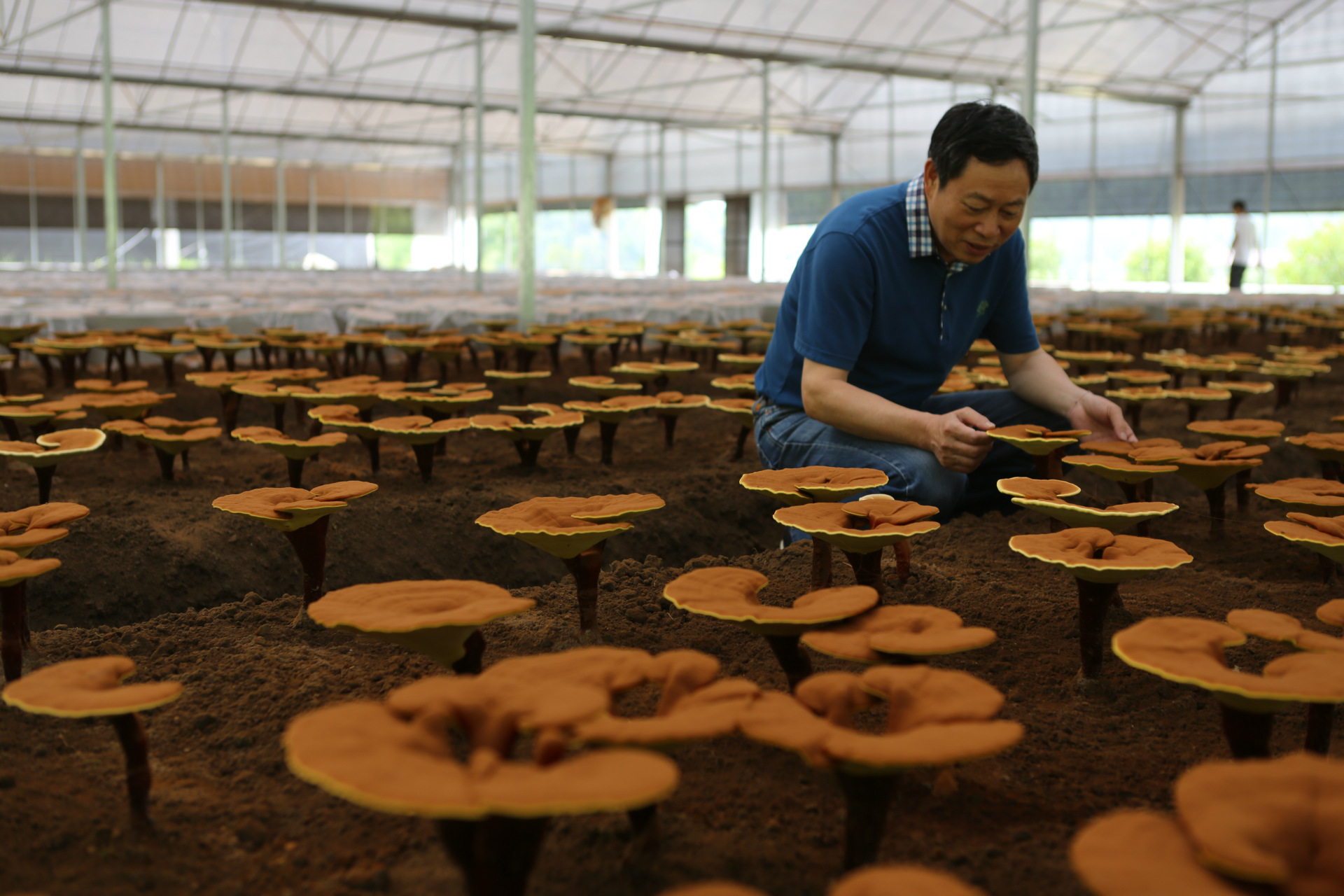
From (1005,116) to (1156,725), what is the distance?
1.60 metres

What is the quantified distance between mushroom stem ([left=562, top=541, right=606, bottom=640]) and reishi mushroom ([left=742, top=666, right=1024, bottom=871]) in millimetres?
863

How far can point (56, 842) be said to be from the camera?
4.70 ft

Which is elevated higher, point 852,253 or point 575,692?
point 852,253

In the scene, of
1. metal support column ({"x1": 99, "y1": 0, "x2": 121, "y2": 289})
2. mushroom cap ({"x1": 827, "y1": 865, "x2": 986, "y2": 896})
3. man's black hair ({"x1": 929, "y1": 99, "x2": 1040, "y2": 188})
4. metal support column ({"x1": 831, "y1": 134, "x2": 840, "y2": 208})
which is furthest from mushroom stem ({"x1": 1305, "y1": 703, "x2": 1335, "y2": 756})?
metal support column ({"x1": 831, "y1": 134, "x2": 840, "y2": 208})

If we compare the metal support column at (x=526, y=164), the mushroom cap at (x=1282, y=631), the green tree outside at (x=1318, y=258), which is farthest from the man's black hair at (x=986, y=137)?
the green tree outside at (x=1318, y=258)

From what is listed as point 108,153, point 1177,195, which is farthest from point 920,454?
point 1177,195

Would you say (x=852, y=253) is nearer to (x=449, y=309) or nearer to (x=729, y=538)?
(x=729, y=538)

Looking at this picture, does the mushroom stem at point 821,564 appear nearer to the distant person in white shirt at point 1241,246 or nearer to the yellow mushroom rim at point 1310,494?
the yellow mushroom rim at point 1310,494

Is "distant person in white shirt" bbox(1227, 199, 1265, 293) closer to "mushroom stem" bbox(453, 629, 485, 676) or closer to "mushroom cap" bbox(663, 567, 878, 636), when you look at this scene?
"mushroom cap" bbox(663, 567, 878, 636)

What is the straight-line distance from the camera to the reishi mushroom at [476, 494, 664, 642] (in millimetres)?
1963

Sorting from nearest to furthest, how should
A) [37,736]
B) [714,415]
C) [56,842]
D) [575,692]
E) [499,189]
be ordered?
[575,692]
[56,842]
[37,736]
[714,415]
[499,189]

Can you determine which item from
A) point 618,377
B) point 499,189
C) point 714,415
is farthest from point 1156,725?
point 499,189

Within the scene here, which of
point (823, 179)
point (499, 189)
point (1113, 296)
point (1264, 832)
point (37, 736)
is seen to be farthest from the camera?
point (499, 189)

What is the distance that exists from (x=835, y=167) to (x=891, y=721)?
26267mm
